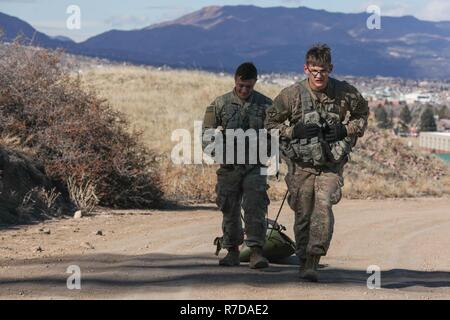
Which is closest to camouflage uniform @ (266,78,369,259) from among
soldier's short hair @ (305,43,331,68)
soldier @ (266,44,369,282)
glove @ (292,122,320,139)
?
soldier @ (266,44,369,282)

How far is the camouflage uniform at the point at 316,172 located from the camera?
25.7ft

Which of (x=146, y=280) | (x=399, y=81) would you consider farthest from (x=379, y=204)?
(x=399, y=81)

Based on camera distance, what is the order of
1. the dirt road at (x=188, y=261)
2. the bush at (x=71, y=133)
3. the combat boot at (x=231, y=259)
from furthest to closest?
the bush at (x=71, y=133) → the combat boot at (x=231, y=259) → the dirt road at (x=188, y=261)

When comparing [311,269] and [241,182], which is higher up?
[241,182]

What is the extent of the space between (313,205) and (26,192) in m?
5.64

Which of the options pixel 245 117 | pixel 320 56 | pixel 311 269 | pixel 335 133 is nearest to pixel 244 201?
pixel 245 117

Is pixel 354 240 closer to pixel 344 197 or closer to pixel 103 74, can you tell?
pixel 344 197

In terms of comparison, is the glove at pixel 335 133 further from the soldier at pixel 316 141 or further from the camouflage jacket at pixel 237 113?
the camouflage jacket at pixel 237 113

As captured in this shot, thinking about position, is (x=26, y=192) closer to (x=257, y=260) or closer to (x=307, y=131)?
(x=257, y=260)

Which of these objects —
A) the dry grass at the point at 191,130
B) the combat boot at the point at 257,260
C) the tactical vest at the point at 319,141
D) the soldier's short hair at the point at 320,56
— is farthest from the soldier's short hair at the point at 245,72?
the dry grass at the point at 191,130

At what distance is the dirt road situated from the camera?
7.33 meters

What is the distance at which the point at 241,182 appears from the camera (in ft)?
28.5

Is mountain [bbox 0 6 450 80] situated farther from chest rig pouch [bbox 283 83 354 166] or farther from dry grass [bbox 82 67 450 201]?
chest rig pouch [bbox 283 83 354 166]

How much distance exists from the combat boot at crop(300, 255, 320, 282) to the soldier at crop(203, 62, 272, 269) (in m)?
0.72
